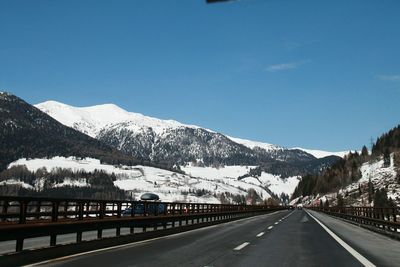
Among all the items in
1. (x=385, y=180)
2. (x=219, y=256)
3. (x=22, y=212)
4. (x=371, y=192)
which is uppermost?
(x=385, y=180)

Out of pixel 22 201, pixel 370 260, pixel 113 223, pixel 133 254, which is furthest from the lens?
pixel 113 223

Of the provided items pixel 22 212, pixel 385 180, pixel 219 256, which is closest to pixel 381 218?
pixel 219 256

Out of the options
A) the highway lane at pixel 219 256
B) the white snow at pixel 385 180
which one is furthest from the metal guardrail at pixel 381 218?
the white snow at pixel 385 180

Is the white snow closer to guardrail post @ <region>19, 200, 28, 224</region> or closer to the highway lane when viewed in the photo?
the highway lane

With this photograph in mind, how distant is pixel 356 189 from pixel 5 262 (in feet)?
639

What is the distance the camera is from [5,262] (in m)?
11.0

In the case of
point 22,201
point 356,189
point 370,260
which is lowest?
point 370,260

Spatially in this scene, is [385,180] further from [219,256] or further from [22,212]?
[22,212]

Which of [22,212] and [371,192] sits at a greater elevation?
[371,192]

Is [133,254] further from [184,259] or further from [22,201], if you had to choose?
[22,201]

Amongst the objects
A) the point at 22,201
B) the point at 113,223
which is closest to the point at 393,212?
the point at 113,223

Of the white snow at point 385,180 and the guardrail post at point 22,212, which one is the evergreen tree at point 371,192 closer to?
the white snow at point 385,180

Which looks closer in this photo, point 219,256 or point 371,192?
point 219,256

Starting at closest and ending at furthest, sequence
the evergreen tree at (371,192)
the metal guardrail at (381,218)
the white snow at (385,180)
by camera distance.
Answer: the metal guardrail at (381,218), the evergreen tree at (371,192), the white snow at (385,180)
